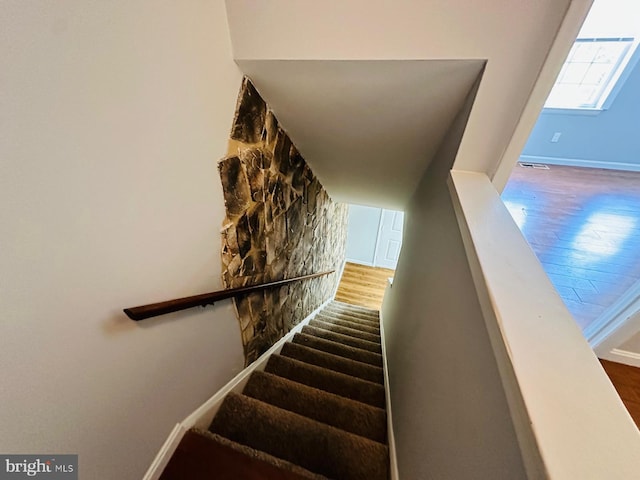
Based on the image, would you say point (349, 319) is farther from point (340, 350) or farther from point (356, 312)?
point (340, 350)

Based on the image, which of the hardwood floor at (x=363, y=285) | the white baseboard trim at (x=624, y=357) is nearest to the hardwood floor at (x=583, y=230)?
the white baseboard trim at (x=624, y=357)

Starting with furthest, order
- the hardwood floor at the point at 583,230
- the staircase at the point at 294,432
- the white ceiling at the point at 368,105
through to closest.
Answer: the hardwood floor at the point at 583,230, the staircase at the point at 294,432, the white ceiling at the point at 368,105

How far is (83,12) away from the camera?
1.73 feet

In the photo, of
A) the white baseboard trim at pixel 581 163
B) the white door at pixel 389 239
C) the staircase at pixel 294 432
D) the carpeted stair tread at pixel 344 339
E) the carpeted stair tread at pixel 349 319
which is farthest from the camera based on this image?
the white door at pixel 389 239

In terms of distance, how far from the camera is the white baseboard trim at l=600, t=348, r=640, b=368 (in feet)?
5.19

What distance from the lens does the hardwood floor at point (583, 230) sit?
5.55 feet

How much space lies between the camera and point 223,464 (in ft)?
3.46

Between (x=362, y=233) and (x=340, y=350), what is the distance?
379 centimetres

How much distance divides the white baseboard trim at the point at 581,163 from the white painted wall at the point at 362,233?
8.54 ft

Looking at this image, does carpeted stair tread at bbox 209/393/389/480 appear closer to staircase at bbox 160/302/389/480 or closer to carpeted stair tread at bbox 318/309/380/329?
staircase at bbox 160/302/389/480

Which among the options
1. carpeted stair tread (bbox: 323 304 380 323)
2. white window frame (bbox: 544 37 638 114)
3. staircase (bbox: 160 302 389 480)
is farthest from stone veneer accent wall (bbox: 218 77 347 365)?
white window frame (bbox: 544 37 638 114)

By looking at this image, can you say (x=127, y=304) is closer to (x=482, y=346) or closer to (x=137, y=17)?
(x=137, y=17)

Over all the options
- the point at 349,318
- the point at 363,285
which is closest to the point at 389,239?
the point at 363,285

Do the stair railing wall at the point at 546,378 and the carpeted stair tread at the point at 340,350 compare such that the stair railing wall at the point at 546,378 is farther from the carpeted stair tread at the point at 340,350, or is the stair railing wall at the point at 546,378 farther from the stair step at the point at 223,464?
the carpeted stair tread at the point at 340,350
